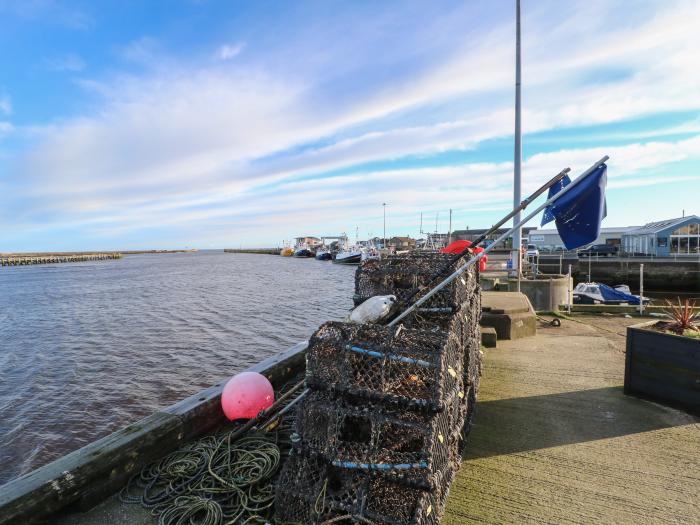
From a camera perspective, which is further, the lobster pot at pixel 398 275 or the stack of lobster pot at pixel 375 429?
the lobster pot at pixel 398 275

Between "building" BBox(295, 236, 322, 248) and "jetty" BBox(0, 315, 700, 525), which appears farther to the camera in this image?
"building" BBox(295, 236, 322, 248)

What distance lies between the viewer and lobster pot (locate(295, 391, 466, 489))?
2543 millimetres

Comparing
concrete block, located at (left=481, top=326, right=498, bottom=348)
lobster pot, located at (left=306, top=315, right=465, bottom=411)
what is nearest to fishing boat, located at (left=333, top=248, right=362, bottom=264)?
concrete block, located at (left=481, top=326, right=498, bottom=348)

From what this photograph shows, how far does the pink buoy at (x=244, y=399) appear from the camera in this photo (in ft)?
15.3

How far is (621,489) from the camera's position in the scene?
10.4 feet

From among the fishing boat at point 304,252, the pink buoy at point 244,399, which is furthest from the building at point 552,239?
the fishing boat at point 304,252

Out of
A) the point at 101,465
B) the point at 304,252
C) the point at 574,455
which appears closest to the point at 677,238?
the point at 574,455

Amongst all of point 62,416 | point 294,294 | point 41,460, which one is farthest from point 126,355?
point 294,294

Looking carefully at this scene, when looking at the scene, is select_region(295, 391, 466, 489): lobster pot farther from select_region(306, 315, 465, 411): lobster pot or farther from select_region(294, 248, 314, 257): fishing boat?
select_region(294, 248, 314, 257): fishing boat

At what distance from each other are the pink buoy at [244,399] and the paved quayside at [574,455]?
8.06 ft

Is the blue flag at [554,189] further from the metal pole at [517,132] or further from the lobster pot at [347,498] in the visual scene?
the metal pole at [517,132]

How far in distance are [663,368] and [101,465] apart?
6020 mm

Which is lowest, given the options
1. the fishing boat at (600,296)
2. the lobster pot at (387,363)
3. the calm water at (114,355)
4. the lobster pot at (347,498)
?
the calm water at (114,355)

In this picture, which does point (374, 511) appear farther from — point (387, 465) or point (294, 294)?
point (294, 294)
